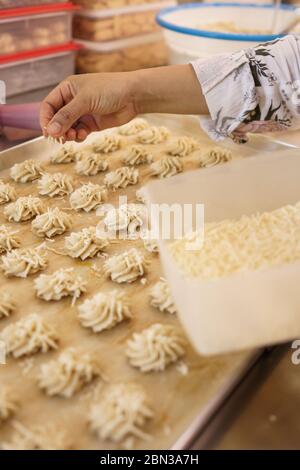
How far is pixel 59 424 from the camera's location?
2.79 feet

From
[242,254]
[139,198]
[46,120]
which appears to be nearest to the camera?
[242,254]

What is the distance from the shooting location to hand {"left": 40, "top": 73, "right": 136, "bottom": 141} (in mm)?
1358

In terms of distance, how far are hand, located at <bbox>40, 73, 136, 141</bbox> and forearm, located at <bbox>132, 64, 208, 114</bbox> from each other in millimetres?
31

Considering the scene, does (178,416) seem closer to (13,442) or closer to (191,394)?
(191,394)

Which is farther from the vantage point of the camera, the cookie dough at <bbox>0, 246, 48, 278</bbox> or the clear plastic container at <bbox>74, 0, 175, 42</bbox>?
the clear plastic container at <bbox>74, 0, 175, 42</bbox>

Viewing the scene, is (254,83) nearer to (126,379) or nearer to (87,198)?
(87,198)

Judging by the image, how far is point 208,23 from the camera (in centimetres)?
241

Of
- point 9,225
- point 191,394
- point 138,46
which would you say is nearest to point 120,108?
point 9,225

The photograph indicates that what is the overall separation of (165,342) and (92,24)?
1808 millimetres

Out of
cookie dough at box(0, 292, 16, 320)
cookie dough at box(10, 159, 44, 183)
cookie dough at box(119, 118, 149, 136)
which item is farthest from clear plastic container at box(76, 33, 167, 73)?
cookie dough at box(0, 292, 16, 320)

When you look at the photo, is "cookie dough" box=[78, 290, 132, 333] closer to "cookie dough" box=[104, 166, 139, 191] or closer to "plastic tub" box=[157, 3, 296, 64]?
"cookie dough" box=[104, 166, 139, 191]

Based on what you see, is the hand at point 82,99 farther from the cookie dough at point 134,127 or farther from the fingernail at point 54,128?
the cookie dough at point 134,127

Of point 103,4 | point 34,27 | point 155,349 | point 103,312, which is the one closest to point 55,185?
point 103,312

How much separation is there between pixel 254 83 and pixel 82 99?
1.57 feet
